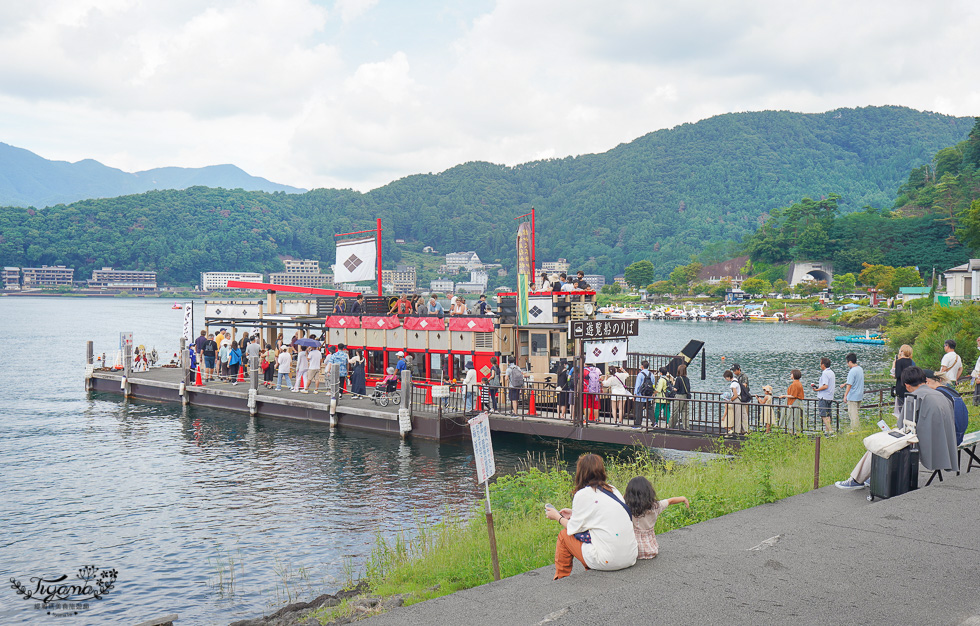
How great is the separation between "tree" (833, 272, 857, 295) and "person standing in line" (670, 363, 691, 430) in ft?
432

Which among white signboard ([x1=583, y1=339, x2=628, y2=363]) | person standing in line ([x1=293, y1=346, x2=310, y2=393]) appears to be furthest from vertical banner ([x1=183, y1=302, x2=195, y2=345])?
white signboard ([x1=583, y1=339, x2=628, y2=363])

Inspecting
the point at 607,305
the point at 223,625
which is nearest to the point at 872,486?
the point at 223,625

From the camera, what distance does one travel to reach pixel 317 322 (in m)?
32.2

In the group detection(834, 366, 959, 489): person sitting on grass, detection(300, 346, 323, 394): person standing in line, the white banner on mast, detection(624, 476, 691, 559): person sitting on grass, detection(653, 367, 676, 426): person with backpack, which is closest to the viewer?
detection(624, 476, 691, 559): person sitting on grass

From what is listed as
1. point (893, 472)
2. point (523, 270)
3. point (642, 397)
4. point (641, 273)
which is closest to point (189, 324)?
point (523, 270)

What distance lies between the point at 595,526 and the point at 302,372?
963 inches

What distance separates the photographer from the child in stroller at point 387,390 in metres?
26.3

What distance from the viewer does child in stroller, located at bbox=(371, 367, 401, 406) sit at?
26297 mm

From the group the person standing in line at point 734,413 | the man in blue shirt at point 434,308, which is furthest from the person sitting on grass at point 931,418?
the man in blue shirt at point 434,308

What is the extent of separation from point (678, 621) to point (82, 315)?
157 m

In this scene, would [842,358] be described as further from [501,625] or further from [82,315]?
[82,315]

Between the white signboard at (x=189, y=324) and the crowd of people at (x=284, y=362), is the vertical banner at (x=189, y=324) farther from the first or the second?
the crowd of people at (x=284, y=362)

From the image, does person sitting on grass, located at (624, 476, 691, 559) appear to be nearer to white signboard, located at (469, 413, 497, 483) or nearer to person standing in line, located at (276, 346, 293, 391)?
white signboard, located at (469, 413, 497, 483)

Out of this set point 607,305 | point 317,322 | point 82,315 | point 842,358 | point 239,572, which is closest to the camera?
point 239,572
